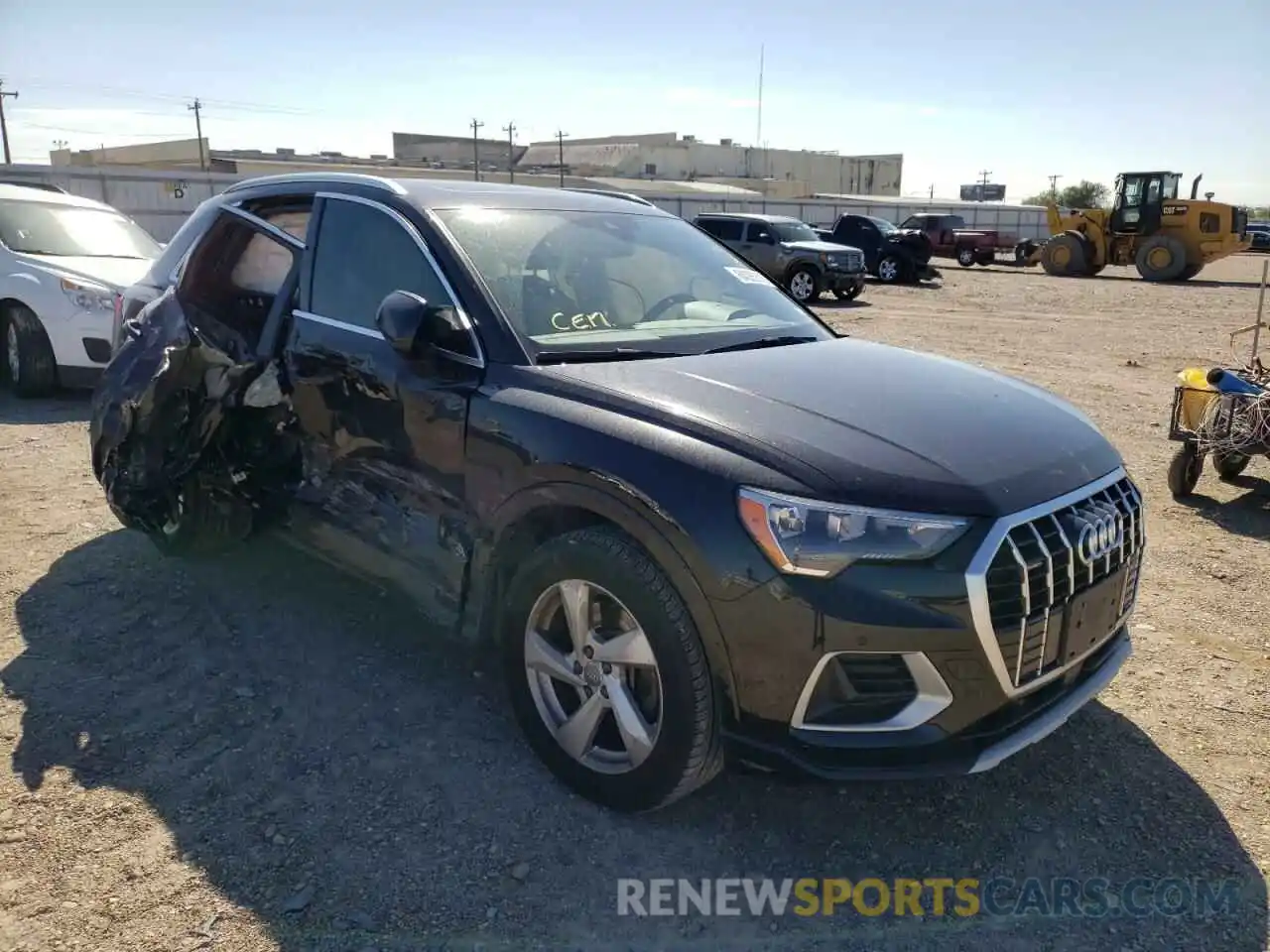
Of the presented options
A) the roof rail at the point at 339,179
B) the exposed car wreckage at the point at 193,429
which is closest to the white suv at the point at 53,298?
the roof rail at the point at 339,179

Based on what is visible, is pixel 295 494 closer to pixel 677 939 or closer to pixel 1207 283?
pixel 677 939

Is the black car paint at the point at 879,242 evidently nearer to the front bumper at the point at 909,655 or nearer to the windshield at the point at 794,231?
the windshield at the point at 794,231

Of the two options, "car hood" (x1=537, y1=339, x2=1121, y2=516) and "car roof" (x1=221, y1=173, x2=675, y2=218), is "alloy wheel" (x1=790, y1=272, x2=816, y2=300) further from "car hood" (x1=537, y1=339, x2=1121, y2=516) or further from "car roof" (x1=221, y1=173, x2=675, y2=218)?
"car hood" (x1=537, y1=339, x2=1121, y2=516)

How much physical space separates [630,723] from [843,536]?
84 centimetres

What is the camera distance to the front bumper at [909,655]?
2.31 meters

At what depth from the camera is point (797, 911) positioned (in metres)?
2.51

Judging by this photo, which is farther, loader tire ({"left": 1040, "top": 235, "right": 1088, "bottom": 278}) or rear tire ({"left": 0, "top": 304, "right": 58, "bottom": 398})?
loader tire ({"left": 1040, "top": 235, "right": 1088, "bottom": 278})

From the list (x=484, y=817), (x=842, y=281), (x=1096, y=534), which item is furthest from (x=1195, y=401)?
(x=842, y=281)

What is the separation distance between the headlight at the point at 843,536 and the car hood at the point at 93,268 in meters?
7.16

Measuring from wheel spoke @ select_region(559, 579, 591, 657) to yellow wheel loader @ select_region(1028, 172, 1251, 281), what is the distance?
27.9 m

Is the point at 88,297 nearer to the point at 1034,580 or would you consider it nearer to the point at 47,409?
the point at 47,409

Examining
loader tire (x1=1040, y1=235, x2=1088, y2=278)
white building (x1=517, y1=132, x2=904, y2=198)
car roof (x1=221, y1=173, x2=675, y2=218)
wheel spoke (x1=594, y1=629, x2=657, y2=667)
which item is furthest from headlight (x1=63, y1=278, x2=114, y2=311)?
Result: white building (x1=517, y1=132, x2=904, y2=198)

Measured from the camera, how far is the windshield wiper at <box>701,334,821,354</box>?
11.0ft

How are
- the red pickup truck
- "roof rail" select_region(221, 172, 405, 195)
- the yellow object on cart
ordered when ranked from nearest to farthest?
"roof rail" select_region(221, 172, 405, 195), the yellow object on cart, the red pickup truck
